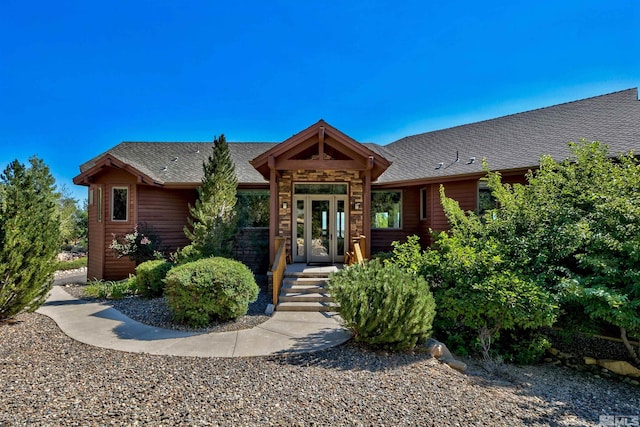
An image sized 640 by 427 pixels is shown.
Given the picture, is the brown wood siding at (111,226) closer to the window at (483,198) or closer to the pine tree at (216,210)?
the pine tree at (216,210)

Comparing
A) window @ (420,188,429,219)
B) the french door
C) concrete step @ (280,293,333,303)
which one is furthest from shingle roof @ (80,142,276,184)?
window @ (420,188,429,219)

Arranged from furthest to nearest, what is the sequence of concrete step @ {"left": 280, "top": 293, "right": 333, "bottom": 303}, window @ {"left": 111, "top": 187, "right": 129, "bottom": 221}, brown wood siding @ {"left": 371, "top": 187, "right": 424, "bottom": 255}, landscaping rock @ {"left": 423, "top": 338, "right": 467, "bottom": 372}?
brown wood siding @ {"left": 371, "top": 187, "right": 424, "bottom": 255}
window @ {"left": 111, "top": 187, "right": 129, "bottom": 221}
concrete step @ {"left": 280, "top": 293, "right": 333, "bottom": 303}
landscaping rock @ {"left": 423, "top": 338, "right": 467, "bottom": 372}

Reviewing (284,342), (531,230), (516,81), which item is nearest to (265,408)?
(284,342)

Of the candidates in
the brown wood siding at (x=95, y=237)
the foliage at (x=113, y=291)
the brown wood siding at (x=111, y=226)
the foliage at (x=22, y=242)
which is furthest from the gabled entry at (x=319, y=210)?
the brown wood siding at (x=95, y=237)

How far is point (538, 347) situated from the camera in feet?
18.7

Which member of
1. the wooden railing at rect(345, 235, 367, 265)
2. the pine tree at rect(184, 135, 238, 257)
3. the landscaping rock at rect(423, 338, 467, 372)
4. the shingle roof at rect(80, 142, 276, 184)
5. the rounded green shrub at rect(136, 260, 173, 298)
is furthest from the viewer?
the shingle roof at rect(80, 142, 276, 184)

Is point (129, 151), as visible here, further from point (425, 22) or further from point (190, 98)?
point (425, 22)

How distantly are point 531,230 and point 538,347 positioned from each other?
2280 millimetres

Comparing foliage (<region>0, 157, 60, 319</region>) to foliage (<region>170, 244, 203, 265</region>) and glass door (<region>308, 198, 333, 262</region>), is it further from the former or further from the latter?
glass door (<region>308, 198, 333, 262</region>)

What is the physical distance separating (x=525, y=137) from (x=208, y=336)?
12.6 meters

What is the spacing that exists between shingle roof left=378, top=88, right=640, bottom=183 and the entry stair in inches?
227

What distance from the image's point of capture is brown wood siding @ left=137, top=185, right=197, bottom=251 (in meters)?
11.9

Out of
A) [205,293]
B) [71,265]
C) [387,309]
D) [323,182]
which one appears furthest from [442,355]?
[71,265]

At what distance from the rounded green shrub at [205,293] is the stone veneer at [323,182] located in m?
3.99
